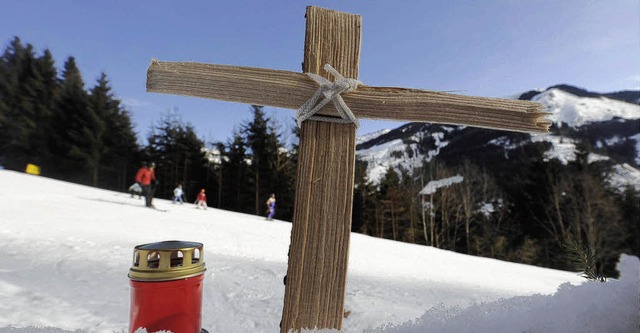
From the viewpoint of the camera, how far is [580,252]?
922 millimetres

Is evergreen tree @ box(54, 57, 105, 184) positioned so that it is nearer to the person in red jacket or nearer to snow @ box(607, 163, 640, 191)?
the person in red jacket

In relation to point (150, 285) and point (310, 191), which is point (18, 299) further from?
point (310, 191)

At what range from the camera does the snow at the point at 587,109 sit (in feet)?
192

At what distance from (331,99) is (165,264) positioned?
79cm

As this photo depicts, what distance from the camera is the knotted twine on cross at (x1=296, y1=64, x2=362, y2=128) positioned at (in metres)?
1.18

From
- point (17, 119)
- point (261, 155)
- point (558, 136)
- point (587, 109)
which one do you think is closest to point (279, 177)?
point (261, 155)

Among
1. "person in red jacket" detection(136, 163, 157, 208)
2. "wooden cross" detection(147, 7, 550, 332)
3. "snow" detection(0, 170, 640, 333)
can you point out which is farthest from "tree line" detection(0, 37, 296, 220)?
"wooden cross" detection(147, 7, 550, 332)

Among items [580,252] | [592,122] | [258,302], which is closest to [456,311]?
[580,252]

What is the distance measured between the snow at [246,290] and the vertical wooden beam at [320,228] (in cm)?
21

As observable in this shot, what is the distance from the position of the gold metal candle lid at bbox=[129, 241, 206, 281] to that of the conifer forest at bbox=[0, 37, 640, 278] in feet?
67.1

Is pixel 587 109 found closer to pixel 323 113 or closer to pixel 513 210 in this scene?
pixel 513 210

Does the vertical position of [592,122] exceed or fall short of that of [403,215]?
it exceeds it

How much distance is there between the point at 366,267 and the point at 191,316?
243 inches

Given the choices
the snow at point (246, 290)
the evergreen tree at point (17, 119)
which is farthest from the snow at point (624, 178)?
the evergreen tree at point (17, 119)
